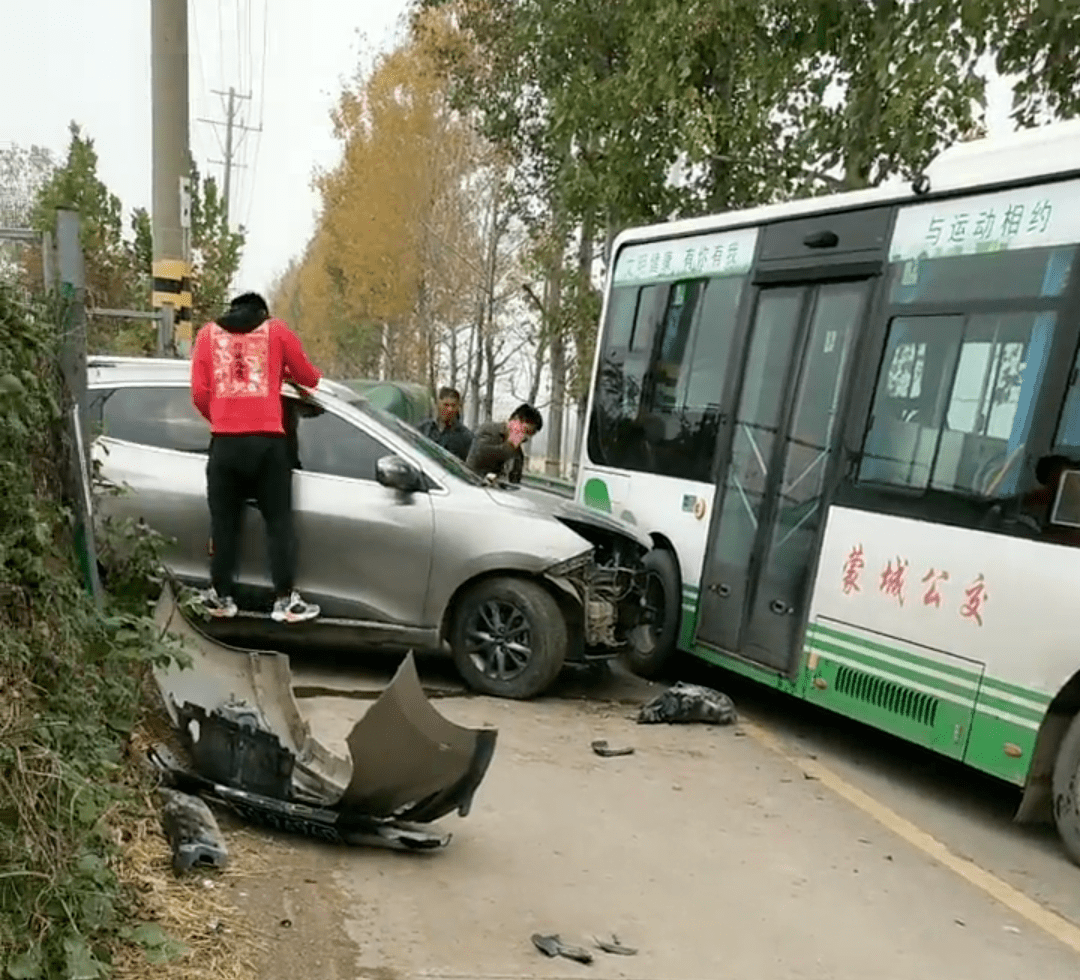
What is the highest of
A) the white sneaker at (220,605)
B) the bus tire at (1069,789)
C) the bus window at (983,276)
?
the bus window at (983,276)

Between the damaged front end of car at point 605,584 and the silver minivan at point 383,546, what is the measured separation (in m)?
0.02

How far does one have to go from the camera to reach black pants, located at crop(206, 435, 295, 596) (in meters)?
6.83

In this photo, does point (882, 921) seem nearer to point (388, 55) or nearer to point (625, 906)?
point (625, 906)

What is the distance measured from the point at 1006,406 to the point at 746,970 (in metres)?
2.93

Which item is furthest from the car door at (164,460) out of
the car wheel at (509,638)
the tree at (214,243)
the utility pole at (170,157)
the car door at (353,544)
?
the tree at (214,243)

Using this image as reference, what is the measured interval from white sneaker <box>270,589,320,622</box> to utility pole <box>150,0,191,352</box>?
4.67 metres

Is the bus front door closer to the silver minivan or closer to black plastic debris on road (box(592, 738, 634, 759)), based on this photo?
the silver minivan

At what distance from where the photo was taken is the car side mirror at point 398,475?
7.10 meters

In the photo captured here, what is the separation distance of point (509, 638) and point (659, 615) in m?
1.20

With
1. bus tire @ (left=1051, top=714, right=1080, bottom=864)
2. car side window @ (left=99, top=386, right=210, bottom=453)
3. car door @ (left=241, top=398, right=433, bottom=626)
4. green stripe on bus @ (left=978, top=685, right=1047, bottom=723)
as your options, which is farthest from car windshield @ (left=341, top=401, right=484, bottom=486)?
bus tire @ (left=1051, top=714, right=1080, bottom=864)

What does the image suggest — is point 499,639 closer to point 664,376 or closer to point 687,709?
point 687,709

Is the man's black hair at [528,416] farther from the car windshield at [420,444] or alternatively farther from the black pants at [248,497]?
the black pants at [248,497]

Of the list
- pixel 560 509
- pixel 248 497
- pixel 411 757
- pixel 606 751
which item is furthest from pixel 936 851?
pixel 248 497

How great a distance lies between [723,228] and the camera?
7.88 m
